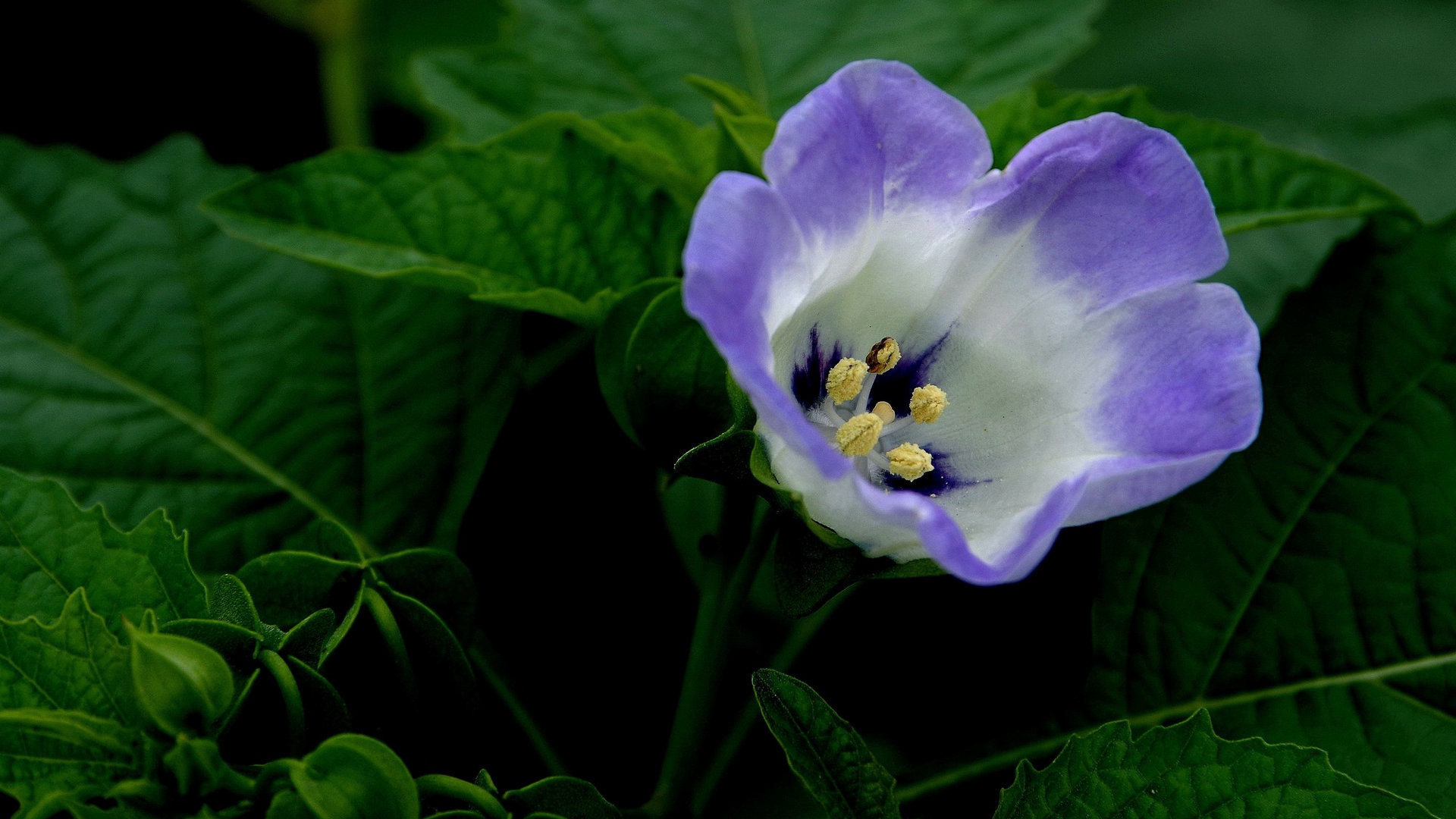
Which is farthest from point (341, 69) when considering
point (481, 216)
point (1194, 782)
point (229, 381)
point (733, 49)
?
point (1194, 782)

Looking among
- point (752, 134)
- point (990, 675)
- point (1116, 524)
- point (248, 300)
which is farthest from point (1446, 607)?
point (248, 300)

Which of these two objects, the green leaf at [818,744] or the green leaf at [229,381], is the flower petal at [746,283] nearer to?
the green leaf at [818,744]

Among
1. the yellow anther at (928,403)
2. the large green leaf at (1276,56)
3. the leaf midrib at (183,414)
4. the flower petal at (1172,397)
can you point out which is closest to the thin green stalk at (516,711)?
the leaf midrib at (183,414)

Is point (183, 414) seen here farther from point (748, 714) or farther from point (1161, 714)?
point (1161, 714)


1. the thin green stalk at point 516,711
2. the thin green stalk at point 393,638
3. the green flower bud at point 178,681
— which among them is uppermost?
the green flower bud at point 178,681

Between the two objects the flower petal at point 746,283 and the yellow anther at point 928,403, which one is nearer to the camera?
the flower petal at point 746,283

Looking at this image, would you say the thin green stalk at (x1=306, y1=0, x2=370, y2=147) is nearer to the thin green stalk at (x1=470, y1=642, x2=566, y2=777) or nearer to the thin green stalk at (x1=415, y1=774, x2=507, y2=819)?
the thin green stalk at (x1=470, y1=642, x2=566, y2=777)

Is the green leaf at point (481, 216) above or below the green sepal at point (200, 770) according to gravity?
above
